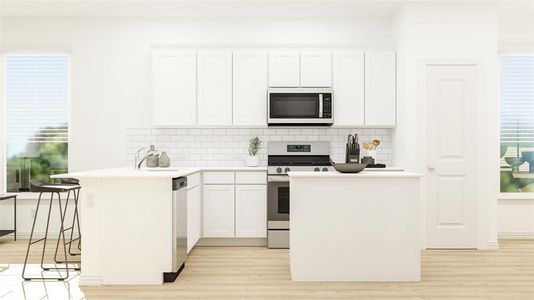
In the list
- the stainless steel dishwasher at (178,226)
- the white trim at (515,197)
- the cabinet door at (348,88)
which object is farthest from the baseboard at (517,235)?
the stainless steel dishwasher at (178,226)

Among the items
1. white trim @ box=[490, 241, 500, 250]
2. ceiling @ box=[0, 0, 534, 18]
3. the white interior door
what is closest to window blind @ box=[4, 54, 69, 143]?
ceiling @ box=[0, 0, 534, 18]

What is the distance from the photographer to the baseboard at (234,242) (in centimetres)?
548

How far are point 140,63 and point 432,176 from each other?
3.80 m

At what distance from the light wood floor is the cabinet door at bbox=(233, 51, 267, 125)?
64.5 inches

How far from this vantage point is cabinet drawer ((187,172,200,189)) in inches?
182

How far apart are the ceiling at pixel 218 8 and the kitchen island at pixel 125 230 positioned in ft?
8.08

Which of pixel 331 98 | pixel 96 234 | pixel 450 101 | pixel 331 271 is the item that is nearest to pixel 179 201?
pixel 96 234

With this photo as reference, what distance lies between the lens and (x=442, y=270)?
4293 mm

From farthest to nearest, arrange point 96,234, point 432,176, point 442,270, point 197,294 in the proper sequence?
point 432,176 → point 442,270 → point 96,234 → point 197,294

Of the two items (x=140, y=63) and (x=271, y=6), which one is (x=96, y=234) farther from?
(x=271, y=6)

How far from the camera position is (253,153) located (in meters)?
5.85

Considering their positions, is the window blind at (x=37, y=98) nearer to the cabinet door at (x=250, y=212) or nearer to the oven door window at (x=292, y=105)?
the cabinet door at (x=250, y=212)

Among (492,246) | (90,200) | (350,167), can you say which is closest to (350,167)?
(350,167)

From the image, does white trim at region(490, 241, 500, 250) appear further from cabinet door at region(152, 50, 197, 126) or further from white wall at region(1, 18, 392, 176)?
cabinet door at region(152, 50, 197, 126)
